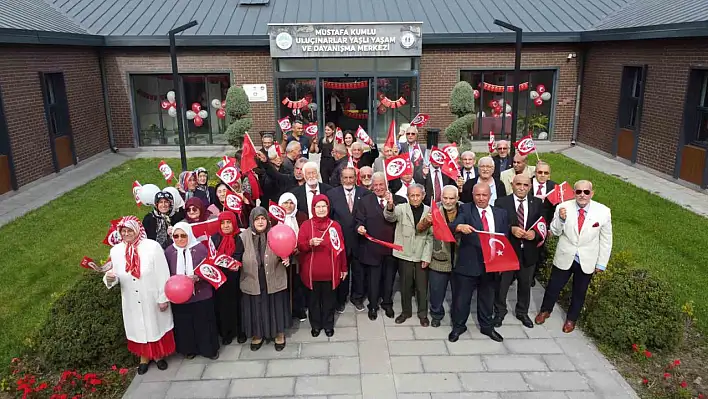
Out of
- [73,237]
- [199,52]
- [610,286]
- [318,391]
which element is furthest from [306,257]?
[199,52]

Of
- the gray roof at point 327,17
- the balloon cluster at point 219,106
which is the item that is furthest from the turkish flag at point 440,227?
the balloon cluster at point 219,106

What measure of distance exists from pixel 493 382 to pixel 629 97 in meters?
13.6

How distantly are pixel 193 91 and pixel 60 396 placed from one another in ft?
50.9

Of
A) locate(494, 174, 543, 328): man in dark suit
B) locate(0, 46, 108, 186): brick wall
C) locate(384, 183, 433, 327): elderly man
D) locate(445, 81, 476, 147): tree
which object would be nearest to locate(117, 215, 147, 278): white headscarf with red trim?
locate(384, 183, 433, 327): elderly man

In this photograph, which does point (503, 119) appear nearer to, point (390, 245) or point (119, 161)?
point (119, 161)

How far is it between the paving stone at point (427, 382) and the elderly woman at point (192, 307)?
2032 mm

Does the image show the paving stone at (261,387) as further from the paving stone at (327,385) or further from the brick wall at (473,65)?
the brick wall at (473,65)

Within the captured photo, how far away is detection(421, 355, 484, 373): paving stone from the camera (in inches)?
215

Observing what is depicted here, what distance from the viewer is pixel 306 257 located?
5.86 metres

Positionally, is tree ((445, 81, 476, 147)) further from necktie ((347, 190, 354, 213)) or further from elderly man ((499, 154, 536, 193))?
necktie ((347, 190, 354, 213))

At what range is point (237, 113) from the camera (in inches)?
625

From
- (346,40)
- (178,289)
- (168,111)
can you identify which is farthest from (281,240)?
(168,111)

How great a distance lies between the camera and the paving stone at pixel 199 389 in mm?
5105

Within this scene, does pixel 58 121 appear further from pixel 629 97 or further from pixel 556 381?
pixel 629 97
